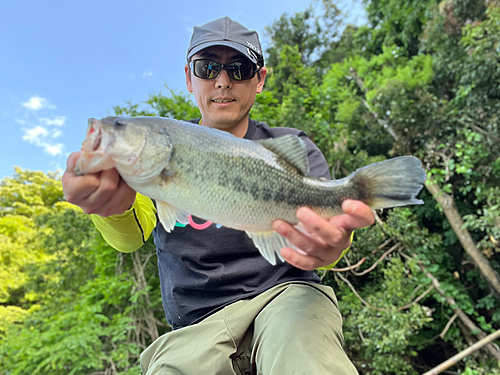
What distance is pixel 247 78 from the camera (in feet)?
9.52

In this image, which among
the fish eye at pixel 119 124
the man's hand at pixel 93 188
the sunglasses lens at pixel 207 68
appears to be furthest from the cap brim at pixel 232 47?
the man's hand at pixel 93 188

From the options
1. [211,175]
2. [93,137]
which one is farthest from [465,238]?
[93,137]

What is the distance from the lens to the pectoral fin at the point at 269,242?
5.57 ft

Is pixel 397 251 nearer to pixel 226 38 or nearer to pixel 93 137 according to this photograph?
pixel 226 38

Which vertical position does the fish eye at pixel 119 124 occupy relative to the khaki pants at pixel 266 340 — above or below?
above

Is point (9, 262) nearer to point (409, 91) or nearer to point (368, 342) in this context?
point (368, 342)

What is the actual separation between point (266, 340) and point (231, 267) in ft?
2.06

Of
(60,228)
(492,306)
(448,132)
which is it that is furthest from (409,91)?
(60,228)

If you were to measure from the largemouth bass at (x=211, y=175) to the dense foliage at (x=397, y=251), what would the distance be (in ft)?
19.8

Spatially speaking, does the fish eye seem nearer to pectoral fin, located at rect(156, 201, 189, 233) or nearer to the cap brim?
pectoral fin, located at rect(156, 201, 189, 233)

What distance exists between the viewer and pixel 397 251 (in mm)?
8359

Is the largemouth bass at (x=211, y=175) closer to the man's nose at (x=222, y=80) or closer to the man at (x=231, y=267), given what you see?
the man at (x=231, y=267)

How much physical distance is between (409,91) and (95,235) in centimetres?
916

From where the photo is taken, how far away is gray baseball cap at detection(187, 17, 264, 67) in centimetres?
276
